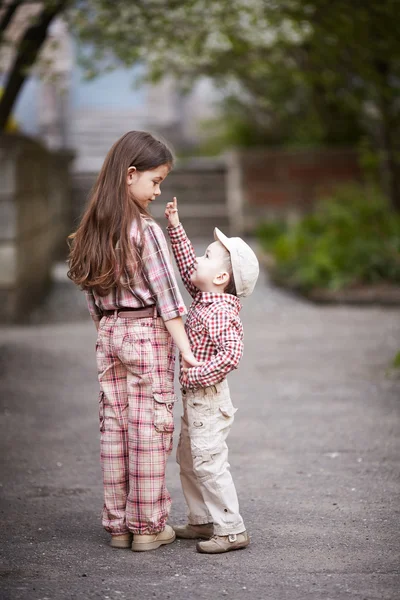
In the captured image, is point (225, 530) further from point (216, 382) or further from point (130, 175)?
point (130, 175)

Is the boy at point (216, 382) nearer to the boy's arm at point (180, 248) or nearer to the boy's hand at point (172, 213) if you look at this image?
the boy's arm at point (180, 248)

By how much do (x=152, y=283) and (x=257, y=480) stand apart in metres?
1.47

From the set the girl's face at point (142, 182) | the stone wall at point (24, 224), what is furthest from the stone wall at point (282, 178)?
the girl's face at point (142, 182)

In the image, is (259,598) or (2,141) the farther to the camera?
(2,141)

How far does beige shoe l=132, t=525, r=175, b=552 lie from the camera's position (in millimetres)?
3662

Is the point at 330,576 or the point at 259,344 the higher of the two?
the point at 330,576

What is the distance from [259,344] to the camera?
8586mm

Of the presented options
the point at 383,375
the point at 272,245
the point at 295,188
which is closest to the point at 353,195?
the point at 272,245

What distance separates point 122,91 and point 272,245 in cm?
1147

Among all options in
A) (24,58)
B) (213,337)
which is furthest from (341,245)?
(213,337)

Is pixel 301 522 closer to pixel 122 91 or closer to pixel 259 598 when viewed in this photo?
pixel 259 598

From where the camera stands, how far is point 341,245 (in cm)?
1176

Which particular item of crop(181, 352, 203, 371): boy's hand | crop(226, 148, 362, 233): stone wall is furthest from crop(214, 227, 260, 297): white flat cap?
crop(226, 148, 362, 233): stone wall

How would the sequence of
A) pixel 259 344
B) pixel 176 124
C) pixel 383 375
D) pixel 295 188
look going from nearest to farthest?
pixel 383 375 < pixel 259 344 < pixel 295 188 < pixel 176 124
